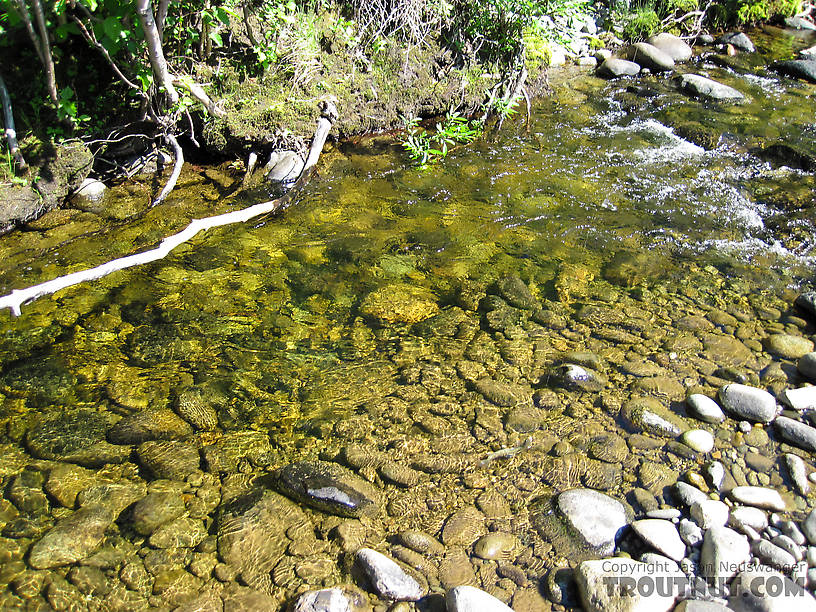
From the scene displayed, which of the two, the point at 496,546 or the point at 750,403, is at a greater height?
the point at 750,403

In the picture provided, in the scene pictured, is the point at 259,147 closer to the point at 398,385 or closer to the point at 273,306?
the point at 273,306

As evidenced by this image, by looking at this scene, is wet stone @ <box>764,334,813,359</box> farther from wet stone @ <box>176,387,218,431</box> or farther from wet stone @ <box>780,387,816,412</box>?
wet stone @ <box>176,387,218,431</box>

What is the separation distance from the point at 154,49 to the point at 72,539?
3.69 m

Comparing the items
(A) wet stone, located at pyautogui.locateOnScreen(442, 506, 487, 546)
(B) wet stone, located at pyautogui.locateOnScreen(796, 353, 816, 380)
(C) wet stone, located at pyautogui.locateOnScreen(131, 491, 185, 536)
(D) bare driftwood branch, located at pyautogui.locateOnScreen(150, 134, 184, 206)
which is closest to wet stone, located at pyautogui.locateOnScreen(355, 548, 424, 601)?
(A) wet stone, located at pyautogui.locateOnScreen(442, 506, 487, 546)

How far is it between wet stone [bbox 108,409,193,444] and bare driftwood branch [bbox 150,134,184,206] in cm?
259

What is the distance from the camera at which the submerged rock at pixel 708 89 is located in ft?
26.7

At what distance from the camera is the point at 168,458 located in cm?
310

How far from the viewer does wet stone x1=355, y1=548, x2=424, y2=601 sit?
99.3 inches

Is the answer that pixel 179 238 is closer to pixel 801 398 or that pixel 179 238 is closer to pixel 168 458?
pixel 168 458

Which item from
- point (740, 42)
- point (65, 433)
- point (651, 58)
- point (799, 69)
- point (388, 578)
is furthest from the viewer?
point (740, 42)

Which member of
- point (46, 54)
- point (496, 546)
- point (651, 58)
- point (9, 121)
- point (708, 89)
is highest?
point (46, 54)

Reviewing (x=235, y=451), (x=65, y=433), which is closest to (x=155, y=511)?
(x=235, y=451)

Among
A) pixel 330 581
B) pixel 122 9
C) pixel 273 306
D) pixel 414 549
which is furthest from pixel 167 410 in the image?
pixel 122 9

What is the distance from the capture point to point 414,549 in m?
2.75
